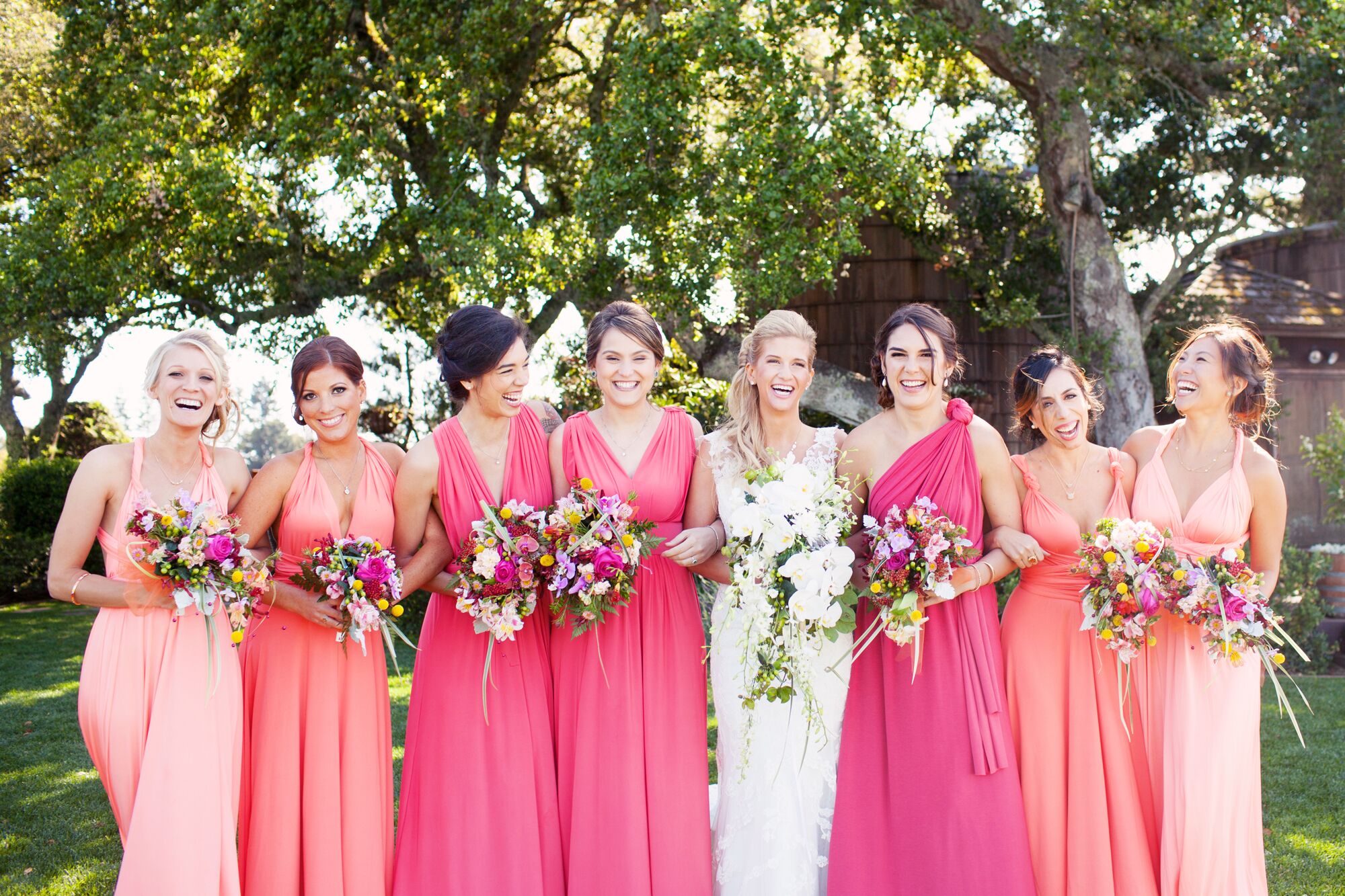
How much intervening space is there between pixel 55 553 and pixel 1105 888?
14.0 ft

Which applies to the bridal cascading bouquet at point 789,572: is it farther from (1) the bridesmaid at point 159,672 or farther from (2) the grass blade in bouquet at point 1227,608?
(1) the bridesmaid at point 159,672

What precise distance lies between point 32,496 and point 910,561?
59.2 feet

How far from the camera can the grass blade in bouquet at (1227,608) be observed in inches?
159

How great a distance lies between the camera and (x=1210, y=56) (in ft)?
36.8

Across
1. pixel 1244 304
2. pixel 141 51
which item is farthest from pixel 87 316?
pixel 1244 304

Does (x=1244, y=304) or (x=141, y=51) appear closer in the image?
(x=141, y=51)

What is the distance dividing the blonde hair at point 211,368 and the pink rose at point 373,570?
0.92 meters

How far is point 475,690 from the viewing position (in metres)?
4.33

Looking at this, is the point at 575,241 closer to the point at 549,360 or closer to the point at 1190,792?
the point at 549,360

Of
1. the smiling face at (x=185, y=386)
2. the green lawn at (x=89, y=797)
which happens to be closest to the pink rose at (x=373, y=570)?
the smiling face at (x=185, y=386)

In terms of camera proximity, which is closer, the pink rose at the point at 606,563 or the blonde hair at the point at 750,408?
the pink rose at the point at 606,563

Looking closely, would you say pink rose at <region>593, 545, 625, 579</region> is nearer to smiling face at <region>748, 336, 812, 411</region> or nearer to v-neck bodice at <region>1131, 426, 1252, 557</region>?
smiling face at <region>748, 336, 812, 411</region>

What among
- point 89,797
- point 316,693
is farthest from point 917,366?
point 89,797

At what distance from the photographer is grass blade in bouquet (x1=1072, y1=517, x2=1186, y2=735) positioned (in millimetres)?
4113
